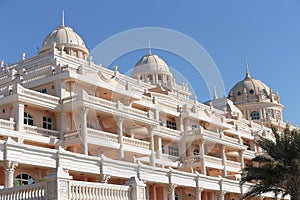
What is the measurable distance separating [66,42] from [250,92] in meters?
50.3

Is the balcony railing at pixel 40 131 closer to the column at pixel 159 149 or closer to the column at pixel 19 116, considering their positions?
the column at pixel 19 116

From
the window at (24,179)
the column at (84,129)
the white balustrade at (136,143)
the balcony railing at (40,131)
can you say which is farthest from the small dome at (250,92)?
the window at (24,179)

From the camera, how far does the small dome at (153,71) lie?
275ft

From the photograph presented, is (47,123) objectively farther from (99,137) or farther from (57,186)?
(57,186)

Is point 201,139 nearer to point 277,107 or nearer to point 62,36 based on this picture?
point 62,36

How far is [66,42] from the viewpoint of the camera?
197 feet

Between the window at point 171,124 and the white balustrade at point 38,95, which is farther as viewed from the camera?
the window at point 171,124

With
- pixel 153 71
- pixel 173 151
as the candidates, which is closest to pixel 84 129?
pixel 173 151

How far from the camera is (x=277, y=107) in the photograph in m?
99.1

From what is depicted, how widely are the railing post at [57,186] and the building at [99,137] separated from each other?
0.04 metres

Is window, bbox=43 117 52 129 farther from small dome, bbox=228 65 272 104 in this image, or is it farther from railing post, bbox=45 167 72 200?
small dome, bbox=228 65 272 104

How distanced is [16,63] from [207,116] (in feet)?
71.2

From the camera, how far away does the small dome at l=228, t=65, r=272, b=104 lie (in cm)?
9962

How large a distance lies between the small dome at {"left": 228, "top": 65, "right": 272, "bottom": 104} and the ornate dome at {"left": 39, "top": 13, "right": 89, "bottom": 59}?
4628 cm
